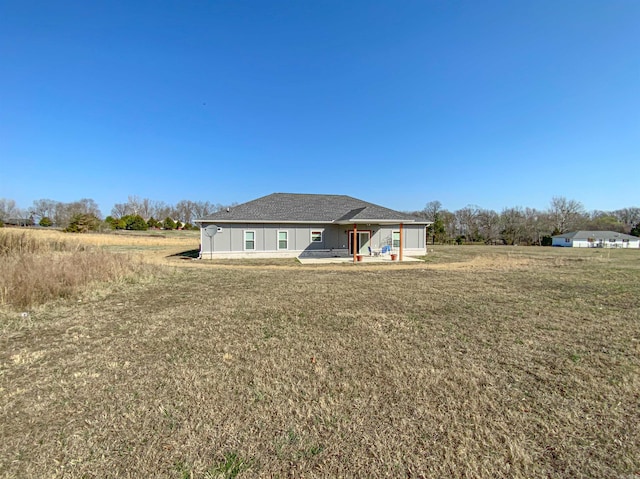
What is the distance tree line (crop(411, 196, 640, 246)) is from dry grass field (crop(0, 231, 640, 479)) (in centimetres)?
3474

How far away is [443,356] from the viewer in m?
4.13

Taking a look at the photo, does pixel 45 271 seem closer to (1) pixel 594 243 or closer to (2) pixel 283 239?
(2) pixel 283 239

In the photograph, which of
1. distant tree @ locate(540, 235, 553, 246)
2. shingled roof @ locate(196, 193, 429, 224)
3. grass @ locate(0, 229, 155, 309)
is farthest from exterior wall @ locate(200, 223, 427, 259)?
distant tree @ locate(540, 235, 553, 246)

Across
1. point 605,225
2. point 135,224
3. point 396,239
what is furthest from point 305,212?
point 605,225

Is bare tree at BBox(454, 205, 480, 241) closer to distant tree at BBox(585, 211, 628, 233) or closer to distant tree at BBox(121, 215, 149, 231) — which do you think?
distant tree at BBox(585, 211, 628, 233)

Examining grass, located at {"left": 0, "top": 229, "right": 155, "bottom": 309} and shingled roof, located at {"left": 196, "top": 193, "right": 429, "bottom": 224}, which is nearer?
grass, located at {"left": 0, "top": 229, "right": 155, "bottom": 309}

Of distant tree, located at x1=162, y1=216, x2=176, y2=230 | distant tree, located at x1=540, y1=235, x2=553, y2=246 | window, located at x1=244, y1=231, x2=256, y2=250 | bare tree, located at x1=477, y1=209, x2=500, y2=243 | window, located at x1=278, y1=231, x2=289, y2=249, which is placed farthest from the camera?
distant tree, located at x1=162, y1=216, x2=176, y2=230

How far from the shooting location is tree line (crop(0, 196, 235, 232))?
4512cm

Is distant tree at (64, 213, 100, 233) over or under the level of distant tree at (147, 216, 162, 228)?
under

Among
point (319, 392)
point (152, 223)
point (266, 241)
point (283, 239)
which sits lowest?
point (319, 392)

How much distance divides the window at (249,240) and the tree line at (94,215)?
36.6 m

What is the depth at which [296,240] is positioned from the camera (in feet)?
66.6

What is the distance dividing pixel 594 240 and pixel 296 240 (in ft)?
154

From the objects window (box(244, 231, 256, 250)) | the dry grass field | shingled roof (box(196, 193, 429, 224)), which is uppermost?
shingled roof (box(196, 193, 429, 224))
